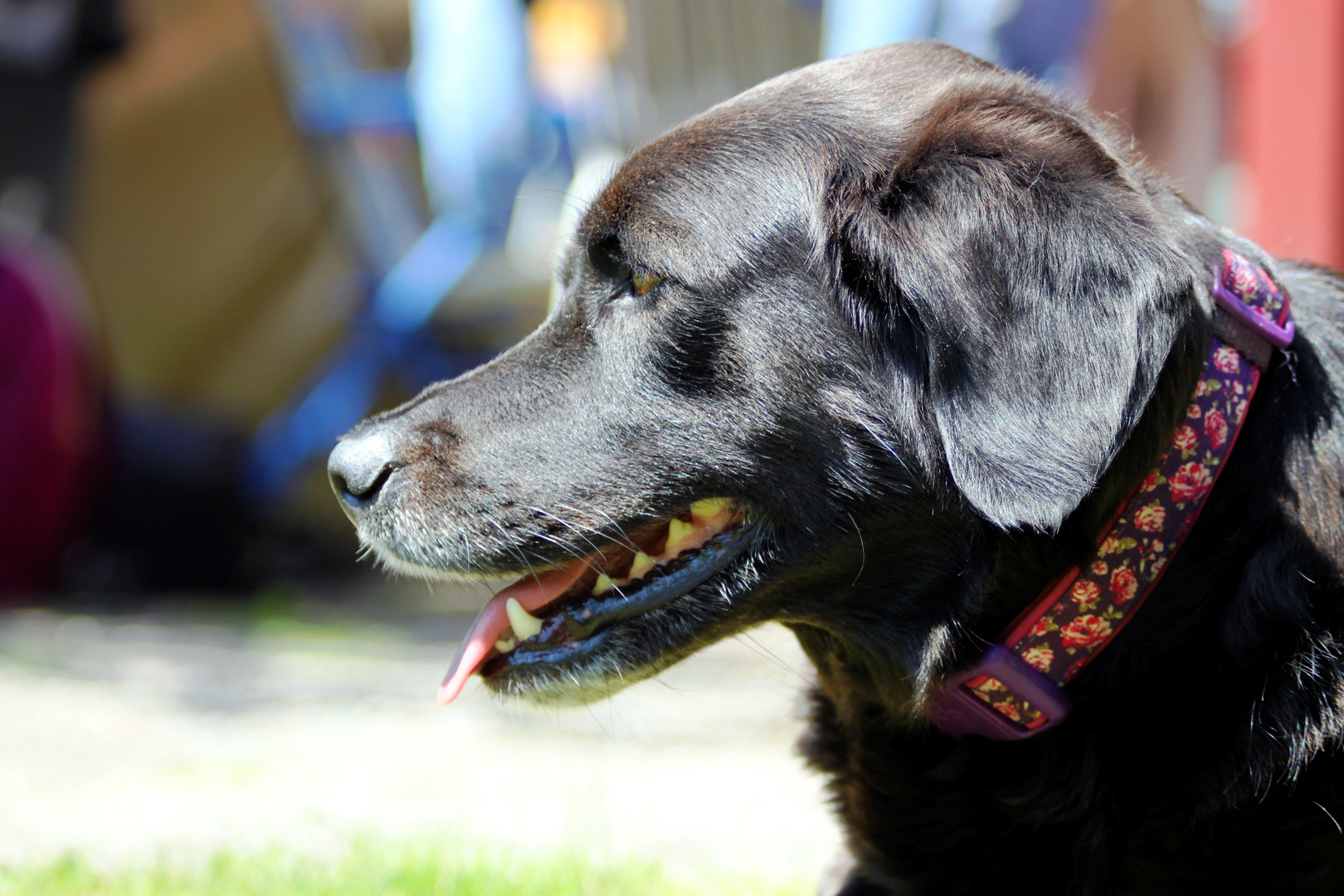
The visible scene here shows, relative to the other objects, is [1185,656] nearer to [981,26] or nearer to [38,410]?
[981,26]

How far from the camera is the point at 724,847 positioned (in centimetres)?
263

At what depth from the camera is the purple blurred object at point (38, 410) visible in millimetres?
4785

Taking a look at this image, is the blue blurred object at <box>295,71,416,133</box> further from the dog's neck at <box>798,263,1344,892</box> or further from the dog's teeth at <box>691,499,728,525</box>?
the dog's neck at <box>798,263,1344,892</box>

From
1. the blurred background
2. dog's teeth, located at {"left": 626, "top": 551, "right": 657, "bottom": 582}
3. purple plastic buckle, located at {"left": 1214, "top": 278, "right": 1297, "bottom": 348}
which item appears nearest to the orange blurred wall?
the blurred background

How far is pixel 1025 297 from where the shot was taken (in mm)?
1604

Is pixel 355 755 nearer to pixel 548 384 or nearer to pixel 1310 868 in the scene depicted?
pixel 548 384

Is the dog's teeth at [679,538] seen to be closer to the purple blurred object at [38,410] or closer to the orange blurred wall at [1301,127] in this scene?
the orange blurred wall at [1301,127]

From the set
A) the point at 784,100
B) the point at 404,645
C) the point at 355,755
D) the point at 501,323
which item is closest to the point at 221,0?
the point at 501,323

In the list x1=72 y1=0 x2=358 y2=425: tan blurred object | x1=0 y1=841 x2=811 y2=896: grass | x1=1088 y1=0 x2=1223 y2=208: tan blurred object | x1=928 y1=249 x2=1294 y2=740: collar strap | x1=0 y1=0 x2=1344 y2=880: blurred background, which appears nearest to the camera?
x1=928 y1=249 x2=1294 y2=740: collar strap

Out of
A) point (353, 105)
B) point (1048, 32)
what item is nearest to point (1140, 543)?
point (1048, 32)

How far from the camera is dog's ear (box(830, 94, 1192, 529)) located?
1.56 m

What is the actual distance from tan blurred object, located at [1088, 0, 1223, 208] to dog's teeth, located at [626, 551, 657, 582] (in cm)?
511

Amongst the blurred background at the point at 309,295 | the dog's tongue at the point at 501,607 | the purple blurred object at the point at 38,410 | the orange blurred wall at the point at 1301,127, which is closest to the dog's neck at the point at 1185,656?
the dog's tongue at the point at 501,607

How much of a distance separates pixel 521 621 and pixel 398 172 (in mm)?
4495
